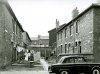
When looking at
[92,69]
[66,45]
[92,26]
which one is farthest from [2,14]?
[66,45]

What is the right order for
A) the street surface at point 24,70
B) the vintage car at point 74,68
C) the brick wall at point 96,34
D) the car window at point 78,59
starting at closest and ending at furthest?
the vintage car at point 74,68, the car window at point 78,59, the street surface at point 24,70, the brick wall at point 96,34

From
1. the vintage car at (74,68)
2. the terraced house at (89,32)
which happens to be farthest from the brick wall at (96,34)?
the vintage car at (74,68)

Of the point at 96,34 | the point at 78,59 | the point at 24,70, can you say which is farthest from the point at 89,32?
the point at 24,70

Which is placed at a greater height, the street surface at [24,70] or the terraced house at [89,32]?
the terraced house at [89,32]

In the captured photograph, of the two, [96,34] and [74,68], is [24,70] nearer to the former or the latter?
[74,68]

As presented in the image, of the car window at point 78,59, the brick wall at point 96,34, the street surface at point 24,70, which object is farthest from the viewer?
the brick wall at point 96,34

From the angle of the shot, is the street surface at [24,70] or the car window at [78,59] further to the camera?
the street surface at [24,70]

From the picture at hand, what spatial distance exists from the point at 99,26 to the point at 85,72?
21.9 feet

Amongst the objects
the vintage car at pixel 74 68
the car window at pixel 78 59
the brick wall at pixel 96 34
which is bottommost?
the vintage car at pixel 74 68

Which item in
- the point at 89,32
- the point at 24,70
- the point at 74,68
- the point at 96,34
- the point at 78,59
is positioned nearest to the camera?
the point at 74,68

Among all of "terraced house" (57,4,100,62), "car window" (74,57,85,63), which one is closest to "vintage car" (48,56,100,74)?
"car window" (74,57,85,63)

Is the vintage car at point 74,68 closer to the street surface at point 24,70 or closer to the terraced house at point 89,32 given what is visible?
the street surface at point 24,70

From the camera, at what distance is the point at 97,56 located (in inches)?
750

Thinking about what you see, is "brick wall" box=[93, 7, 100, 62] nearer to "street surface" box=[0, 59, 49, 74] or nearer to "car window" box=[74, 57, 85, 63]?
"street surface" box=[0, 59, 49, 74]
